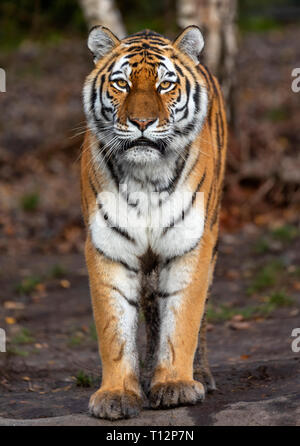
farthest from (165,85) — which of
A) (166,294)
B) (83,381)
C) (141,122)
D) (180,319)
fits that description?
(83,381)

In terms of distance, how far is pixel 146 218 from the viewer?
376 cm

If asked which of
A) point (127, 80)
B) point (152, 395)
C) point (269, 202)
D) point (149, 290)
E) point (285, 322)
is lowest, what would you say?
point (152, 395)

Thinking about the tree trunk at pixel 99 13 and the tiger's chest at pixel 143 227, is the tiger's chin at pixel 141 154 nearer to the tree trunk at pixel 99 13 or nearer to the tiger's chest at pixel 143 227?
the tiger's chest at pixel 143 227

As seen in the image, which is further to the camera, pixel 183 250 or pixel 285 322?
pixel 285 322

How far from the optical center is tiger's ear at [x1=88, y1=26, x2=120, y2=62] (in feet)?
12.8

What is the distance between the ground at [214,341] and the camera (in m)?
3.66

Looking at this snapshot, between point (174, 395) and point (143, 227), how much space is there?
0.79 meters

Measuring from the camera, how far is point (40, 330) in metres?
6.46

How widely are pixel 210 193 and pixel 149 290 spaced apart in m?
0.60

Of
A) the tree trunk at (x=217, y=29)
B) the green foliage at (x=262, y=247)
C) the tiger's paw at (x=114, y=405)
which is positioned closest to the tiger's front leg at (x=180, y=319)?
the tiger's paw at (x=114, y=405)

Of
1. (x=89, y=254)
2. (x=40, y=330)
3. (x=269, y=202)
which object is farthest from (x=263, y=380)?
(x=269, y=202)

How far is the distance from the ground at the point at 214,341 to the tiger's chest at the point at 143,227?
29.3 inches

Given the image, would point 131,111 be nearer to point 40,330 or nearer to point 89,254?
point 89,254

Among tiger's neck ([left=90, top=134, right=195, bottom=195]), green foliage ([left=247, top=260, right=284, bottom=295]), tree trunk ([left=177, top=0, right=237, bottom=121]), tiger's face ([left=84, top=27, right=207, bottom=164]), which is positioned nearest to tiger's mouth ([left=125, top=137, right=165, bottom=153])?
tiger's face ([left=84, top=27, right=207, bottom=164])
